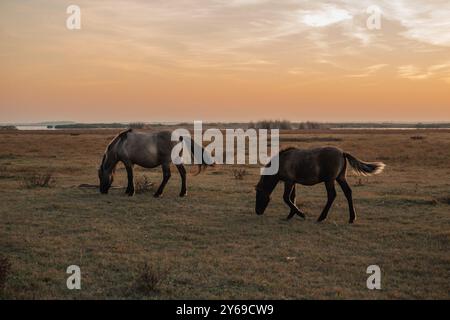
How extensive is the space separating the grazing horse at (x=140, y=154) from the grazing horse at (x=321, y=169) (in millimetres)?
4320

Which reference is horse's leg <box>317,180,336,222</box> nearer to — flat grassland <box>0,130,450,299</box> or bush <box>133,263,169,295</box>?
flat grassland <box>0,130,450,299</box>

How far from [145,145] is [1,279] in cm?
870

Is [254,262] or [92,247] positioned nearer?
[254,262]

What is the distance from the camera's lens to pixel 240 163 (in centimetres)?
2748

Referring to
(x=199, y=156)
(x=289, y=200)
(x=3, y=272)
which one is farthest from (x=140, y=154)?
(x=3, y=272)

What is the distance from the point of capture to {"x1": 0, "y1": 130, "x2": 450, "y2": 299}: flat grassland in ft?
21.5

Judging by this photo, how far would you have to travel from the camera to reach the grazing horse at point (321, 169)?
10812mm

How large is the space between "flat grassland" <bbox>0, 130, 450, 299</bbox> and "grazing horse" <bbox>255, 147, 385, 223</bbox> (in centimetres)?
78

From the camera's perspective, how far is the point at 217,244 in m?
8.97

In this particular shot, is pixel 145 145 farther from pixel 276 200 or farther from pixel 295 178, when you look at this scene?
pixel 295 178

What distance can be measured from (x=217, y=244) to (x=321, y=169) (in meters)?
3.61

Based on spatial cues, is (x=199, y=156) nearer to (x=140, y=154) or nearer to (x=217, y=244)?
(x=140, y=154)

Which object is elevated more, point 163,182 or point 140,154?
point 140,154
